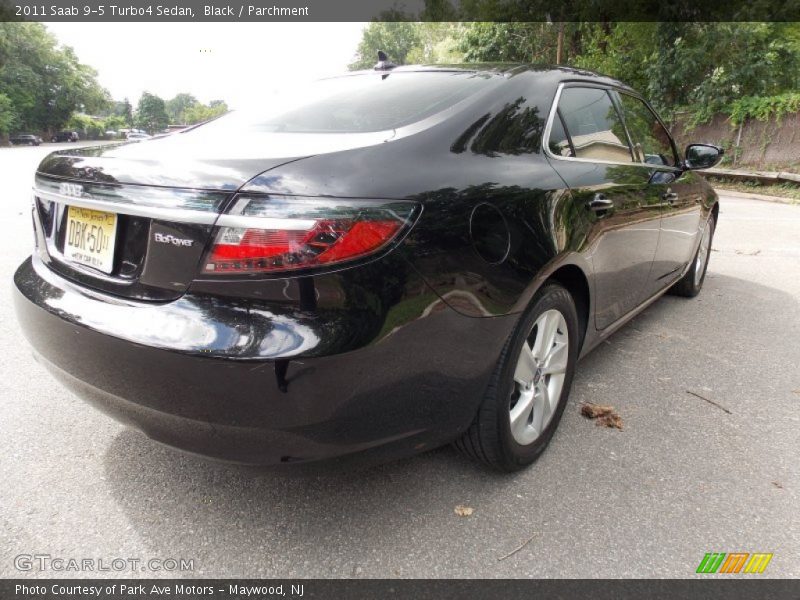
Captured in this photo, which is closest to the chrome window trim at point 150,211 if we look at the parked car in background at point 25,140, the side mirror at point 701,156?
the side mirror at point 701,156

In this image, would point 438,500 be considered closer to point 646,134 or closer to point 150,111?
point 646,134

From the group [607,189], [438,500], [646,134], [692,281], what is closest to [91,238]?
[438,500]

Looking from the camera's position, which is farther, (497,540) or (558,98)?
(558,98)

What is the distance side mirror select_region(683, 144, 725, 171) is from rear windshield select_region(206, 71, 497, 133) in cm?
215

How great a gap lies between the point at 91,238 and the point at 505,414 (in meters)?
1.47

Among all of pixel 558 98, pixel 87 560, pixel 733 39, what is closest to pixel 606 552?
pixel 87 560

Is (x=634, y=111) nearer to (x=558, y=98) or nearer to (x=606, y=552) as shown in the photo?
(x=558, y=98)

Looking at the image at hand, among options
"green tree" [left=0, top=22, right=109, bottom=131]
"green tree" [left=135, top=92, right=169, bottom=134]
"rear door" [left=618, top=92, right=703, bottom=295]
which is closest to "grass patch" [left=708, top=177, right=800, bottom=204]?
"rear door" [left=618, top=92, right=703, bottom=295]

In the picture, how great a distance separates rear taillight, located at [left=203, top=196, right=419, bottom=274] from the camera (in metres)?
1.39

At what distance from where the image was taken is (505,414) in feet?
6.36

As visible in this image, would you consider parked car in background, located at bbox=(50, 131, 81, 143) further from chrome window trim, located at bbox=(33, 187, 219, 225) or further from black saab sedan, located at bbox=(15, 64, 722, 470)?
chrome window trim, located at bbox=(33, 187, 219, 225)

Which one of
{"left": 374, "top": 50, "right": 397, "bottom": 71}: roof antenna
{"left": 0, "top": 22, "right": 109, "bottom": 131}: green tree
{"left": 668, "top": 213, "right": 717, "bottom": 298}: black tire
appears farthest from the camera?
{"left": 0, "top": 22, "right": 109, "bottom": 131}: green tree

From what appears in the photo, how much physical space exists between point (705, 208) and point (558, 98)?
8.20ft

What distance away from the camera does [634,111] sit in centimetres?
338
